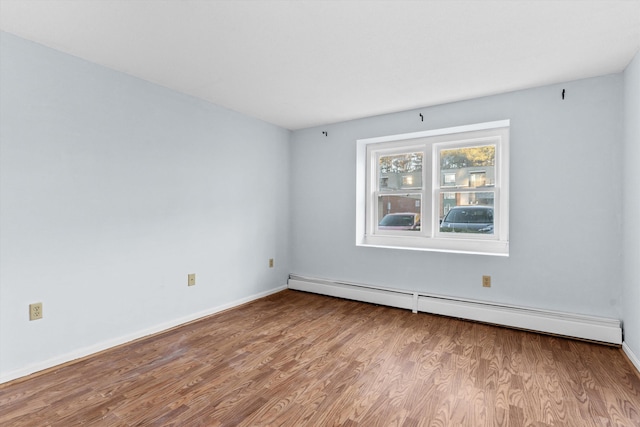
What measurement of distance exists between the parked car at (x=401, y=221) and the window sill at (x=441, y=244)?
0.14m

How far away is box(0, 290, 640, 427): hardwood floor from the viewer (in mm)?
1747

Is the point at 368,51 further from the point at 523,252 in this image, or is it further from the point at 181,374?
the point at 181,374

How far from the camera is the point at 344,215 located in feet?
13.8

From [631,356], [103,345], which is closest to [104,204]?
[103,345]

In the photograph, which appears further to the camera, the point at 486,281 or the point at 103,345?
the point at 486,281

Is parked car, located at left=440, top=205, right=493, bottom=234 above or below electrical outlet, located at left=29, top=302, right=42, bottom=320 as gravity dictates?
above

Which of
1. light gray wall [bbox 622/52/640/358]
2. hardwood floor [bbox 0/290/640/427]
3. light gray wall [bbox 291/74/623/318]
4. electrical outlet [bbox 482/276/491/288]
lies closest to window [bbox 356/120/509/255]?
light gray wall [bbox 291/74/623/318]

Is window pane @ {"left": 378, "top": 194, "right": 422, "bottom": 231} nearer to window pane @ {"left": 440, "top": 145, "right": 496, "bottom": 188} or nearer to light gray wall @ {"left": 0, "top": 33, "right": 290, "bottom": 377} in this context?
window pane @ {"left": 440, "top": 145, "right": 496, "bottom": 188}

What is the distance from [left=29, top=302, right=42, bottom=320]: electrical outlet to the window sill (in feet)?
10.4

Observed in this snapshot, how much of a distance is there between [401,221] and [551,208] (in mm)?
1620

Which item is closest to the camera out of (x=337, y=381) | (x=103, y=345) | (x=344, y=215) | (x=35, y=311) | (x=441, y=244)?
(x=337, y=381)

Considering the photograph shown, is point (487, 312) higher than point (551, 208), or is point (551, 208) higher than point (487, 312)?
point (551, 208)

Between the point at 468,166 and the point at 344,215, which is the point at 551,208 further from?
the point at 344,215

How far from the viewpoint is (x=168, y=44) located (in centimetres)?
224
